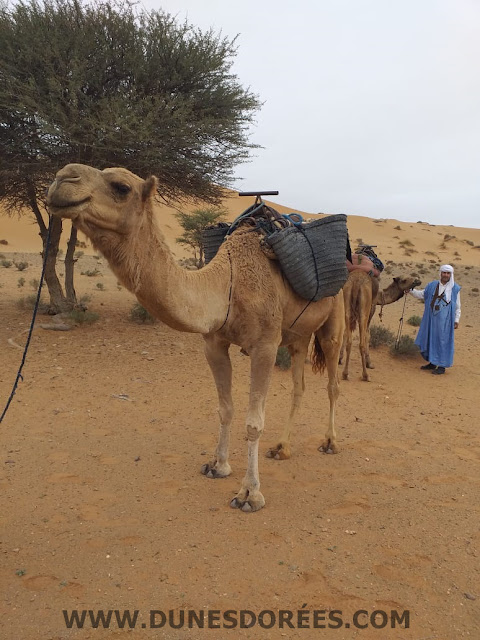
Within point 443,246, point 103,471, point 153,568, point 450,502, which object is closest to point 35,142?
point 103,471

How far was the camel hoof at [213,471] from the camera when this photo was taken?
14.9 ft

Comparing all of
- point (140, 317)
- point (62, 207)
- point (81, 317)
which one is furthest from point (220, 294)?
point (140, 317)

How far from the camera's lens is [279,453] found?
198 inches

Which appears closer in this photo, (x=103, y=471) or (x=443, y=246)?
(x=103, y=471)

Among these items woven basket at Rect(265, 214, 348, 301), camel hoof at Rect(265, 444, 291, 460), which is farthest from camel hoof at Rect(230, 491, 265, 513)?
woven basket at Rect(265, 214, 348, 301)

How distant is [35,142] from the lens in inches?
350

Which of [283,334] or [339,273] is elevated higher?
[339,273]

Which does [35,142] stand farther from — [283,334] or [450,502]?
[450,502]

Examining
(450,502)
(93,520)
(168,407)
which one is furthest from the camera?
(168,407)

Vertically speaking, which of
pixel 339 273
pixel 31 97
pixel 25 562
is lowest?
pixel 25 562

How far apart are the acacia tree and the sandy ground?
3.75m

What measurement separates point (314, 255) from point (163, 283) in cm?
167

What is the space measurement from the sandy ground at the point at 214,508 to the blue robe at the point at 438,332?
4.59ft

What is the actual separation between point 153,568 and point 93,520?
2.53ft
